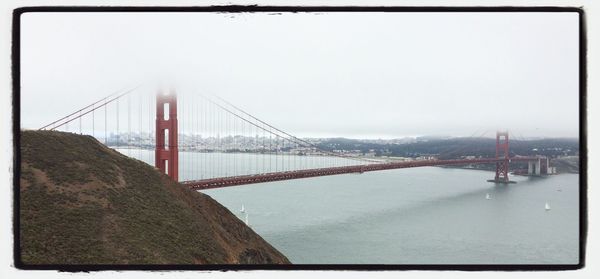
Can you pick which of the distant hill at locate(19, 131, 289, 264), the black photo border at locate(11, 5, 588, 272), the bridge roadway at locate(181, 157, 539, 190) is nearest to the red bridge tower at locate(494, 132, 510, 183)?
the bridge roadway at locate(181, 157, 539, 190)

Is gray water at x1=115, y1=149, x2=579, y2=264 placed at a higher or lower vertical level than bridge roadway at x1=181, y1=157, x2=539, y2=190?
lower

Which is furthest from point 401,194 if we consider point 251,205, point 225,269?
point 225,269

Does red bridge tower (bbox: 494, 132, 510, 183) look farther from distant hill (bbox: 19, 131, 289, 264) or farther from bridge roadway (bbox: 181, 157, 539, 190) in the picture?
distant hill (bbox: 19, 131, 289, 264)

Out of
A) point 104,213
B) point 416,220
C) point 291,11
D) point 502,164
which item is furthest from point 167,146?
point 502,164

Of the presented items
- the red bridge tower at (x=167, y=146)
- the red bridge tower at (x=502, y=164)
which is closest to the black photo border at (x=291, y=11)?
the red bridge tower at (x=167, y=146)

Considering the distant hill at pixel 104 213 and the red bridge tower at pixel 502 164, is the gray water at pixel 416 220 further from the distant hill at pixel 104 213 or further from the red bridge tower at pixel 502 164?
the distant hill at pixel 104 213

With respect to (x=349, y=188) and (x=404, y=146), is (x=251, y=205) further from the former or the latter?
(x=349, y=188)

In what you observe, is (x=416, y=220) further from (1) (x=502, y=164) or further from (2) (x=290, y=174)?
(1) (x=502, y=164)
